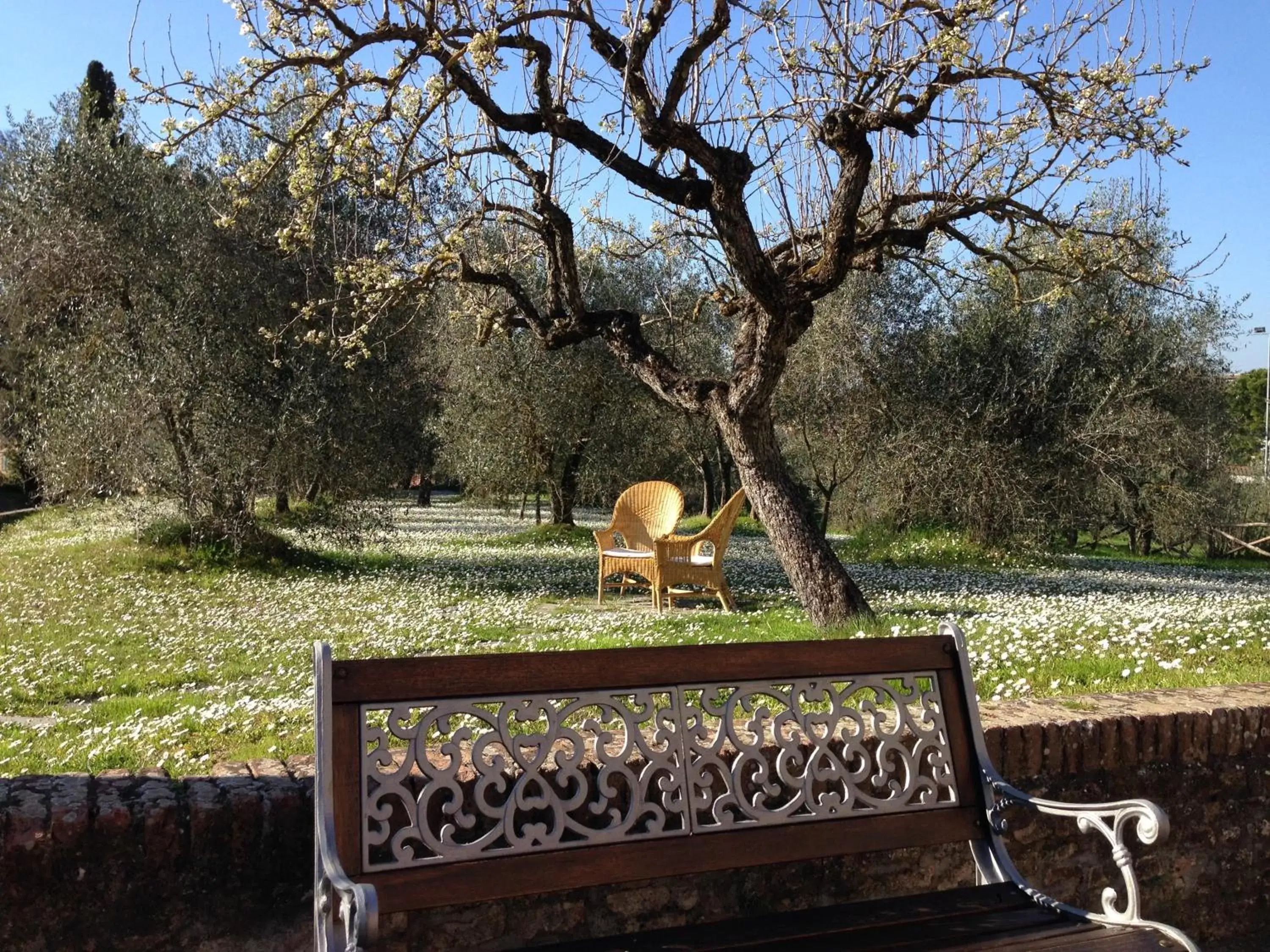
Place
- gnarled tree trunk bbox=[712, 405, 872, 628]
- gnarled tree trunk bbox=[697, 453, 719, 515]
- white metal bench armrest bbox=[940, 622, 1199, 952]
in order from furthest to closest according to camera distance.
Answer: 1. gnarled tree trunk bbox=[697, 453, 719, 515]
2. gnarled tree trunk bbox=[712, 405, 872, 628]
3. white metal bench armrest bbox=[940, 622, 1199, 952]

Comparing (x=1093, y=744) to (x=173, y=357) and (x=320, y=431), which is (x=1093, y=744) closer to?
(x=320, y=431)

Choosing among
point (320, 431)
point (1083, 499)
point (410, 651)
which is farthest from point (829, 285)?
point (1083, 499)

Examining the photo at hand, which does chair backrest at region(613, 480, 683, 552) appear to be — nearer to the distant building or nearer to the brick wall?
the brick wall

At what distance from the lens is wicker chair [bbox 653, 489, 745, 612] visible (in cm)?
1052

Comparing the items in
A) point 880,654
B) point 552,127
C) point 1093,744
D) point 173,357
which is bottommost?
point 1093,744

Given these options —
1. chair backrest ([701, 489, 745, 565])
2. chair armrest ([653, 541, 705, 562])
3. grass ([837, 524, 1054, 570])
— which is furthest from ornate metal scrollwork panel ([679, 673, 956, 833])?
grass ([837, 524, 1054, 570])

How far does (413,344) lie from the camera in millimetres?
16078

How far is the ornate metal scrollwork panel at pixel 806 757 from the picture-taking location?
271cm

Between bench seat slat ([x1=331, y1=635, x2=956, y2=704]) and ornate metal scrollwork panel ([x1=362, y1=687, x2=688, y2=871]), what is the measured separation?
3 centimetres

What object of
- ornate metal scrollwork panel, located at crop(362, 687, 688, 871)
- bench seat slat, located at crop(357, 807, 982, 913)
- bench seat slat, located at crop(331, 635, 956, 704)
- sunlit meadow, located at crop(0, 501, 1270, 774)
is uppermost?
bench seat slat, located at crop(331, 635, 956, 704)

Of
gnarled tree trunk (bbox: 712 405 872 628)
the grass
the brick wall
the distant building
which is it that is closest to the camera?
the brick wall

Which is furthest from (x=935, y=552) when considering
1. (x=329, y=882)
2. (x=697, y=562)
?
(x=329, y=882)

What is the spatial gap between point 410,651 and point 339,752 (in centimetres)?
569

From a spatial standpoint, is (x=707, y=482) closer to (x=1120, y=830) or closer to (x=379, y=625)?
(x=379, y=625)
